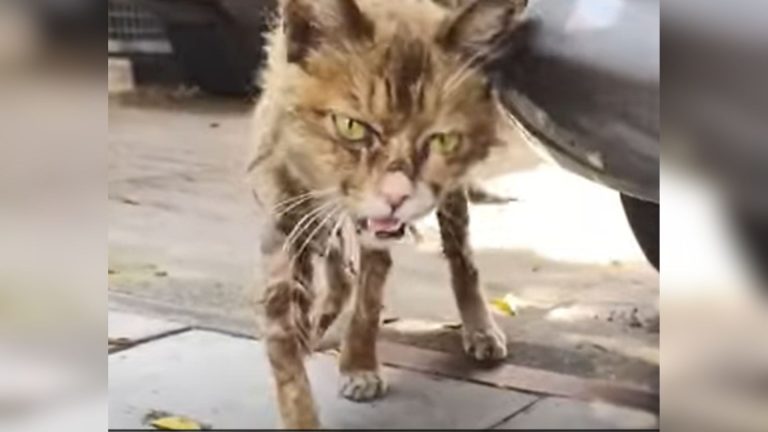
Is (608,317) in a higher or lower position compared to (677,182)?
lower

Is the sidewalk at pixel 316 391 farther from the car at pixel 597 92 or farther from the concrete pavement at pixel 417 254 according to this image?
the car at pixel 597 92

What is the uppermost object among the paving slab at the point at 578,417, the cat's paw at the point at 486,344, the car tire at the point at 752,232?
the car tire at the point at 752,232

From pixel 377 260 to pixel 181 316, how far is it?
0.63 ft

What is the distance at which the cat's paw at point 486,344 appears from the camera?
1056 mm

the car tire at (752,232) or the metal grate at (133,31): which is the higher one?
the metal grate at (133,31)

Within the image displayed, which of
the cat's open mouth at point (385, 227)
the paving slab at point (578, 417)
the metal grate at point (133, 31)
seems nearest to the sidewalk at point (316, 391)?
the paving slab at point (578, 417)

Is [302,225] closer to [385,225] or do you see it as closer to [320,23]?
[385,225]

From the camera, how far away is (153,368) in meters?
1.08

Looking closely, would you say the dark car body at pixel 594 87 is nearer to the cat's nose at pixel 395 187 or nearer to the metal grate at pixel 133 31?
the cat's nose at pixel 395 187

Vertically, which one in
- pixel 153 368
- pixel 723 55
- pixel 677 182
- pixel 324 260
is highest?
pixel 723 55

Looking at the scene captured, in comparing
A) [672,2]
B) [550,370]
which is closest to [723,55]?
[672,2]

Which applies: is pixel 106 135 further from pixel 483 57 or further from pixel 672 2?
pixel 672 2

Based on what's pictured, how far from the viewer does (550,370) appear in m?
1.06

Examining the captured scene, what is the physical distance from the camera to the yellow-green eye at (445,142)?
104cm
